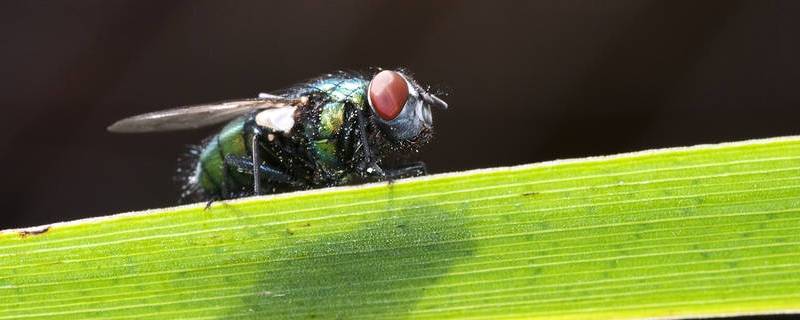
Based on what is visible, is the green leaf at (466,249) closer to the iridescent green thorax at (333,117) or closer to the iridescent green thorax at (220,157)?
the iridescent green thorax at (333,117)

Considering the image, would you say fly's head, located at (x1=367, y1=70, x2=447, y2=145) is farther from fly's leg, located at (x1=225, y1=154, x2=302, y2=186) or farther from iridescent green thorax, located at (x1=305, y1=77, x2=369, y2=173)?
fly's leg, located at (x1=225, y1=154, x2=302, y2=186)

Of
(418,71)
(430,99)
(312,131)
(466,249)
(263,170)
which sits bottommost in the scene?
(466,249)

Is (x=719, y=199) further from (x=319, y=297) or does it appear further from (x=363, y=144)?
(x=363, y=144)

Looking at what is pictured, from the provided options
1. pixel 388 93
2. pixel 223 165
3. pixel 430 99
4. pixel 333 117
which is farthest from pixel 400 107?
pixel 223 165

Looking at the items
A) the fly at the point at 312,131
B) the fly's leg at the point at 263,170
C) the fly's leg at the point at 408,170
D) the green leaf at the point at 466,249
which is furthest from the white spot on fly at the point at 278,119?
the green leaf at the point at 466,249

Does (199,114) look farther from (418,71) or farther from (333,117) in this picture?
(418,71)

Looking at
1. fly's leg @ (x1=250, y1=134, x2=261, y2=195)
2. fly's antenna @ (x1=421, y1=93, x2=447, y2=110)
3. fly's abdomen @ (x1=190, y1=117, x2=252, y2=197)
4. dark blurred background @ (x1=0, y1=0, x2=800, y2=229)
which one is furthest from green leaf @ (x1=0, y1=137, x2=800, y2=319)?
dark blurred background @ (x1=0, y1=0, x2=800, y2=229)

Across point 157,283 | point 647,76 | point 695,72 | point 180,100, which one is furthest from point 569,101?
point 157,283
